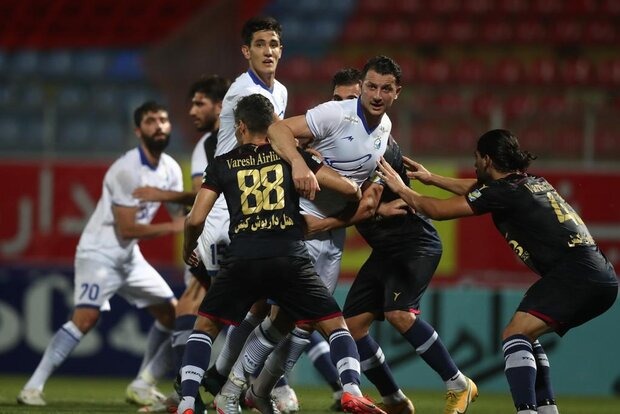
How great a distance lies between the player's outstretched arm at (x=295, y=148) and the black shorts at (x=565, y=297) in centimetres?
134

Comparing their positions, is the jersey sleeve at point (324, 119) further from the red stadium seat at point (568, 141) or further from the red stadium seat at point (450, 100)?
the red stadium seat at point (450, 100)

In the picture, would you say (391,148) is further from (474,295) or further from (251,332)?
(474,295)

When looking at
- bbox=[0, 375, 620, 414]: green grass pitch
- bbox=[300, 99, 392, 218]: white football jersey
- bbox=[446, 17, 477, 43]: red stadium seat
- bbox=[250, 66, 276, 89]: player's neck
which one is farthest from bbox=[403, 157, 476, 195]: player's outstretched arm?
bbox=[446, 17, 477, 43]: red stadium seat

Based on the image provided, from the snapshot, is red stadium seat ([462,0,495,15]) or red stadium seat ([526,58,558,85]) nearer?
red stadium seat ([526,58,558,85])

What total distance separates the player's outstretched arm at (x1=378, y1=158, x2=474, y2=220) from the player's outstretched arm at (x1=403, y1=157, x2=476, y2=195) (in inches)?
15.9

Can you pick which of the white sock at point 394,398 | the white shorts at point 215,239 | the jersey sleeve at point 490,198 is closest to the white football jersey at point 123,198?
the white shorts at point 215,239

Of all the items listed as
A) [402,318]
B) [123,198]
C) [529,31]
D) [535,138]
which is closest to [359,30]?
[529,31]

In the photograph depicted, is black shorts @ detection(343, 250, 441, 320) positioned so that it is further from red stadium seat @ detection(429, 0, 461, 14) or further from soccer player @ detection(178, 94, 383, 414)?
red stadium seat @ detection(429, 0, 461, 14)

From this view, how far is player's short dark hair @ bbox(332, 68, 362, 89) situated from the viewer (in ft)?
25.4

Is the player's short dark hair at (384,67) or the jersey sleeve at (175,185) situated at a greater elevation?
the player's short dark hair at (384,67)

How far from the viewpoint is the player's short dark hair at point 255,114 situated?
6445 millimetres

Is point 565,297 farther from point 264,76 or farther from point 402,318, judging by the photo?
point 264,76

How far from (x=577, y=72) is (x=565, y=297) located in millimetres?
11709

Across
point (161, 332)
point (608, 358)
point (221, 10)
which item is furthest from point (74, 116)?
point (608, 358)
